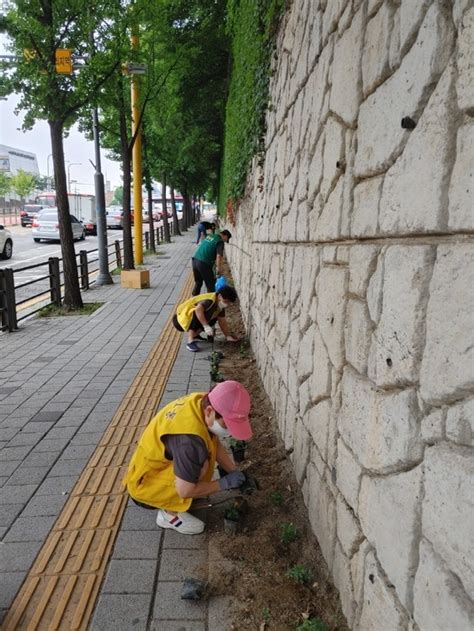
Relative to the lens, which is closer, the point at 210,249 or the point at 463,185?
the point at 463,185

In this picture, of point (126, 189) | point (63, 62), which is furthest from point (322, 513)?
point (126, 189)

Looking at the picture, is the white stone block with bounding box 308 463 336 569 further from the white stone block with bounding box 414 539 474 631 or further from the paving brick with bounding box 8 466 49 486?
the paving brick with bounding box 8 466 49 486

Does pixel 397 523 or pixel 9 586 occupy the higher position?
pixel 397 523

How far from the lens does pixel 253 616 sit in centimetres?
229

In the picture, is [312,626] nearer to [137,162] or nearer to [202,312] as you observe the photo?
[202,312]

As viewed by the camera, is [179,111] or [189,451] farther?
[179,111]

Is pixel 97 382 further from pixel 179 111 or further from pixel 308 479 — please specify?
pixel 179 111

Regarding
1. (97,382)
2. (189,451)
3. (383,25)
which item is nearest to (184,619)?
(189,451)

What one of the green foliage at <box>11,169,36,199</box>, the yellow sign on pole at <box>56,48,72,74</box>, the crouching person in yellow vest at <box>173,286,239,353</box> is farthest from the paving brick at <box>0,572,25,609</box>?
the green foliage at <box>11,169,36,199</box>

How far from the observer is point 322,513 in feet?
8.41

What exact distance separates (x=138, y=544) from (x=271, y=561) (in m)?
0.73

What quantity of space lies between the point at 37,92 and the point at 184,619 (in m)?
8.57

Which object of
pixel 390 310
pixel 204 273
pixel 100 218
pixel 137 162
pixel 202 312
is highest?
pixel 137 162

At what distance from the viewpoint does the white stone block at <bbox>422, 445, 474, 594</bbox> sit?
48.9 inches
